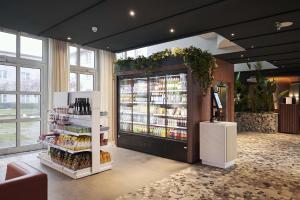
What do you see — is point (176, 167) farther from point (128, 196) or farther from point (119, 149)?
point (119, 149)

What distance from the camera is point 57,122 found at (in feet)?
17.1

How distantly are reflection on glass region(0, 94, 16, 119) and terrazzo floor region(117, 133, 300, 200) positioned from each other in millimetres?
4435

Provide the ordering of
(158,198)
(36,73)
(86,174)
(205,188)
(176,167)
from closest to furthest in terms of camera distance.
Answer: (158,198), (205,188), (86,174), (176,167), (36,73)

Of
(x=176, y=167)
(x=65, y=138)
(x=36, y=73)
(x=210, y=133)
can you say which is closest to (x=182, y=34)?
(x=210, y=133)

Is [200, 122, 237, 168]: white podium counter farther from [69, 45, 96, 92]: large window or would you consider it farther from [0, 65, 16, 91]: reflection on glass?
[0, 65, 16, 91]: reflection on glass

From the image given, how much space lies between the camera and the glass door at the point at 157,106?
6027 mm

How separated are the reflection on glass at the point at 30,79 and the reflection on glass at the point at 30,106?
0.23 meters

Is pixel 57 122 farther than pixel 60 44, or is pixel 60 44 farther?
pixel 60 44

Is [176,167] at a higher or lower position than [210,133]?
lower

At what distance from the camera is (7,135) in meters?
6.09

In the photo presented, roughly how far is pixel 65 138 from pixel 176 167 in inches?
99.7

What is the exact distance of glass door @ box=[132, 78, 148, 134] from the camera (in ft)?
21.2

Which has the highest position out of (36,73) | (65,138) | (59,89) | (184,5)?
(184,5)

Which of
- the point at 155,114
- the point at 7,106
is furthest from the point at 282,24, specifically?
the point at 7,106
